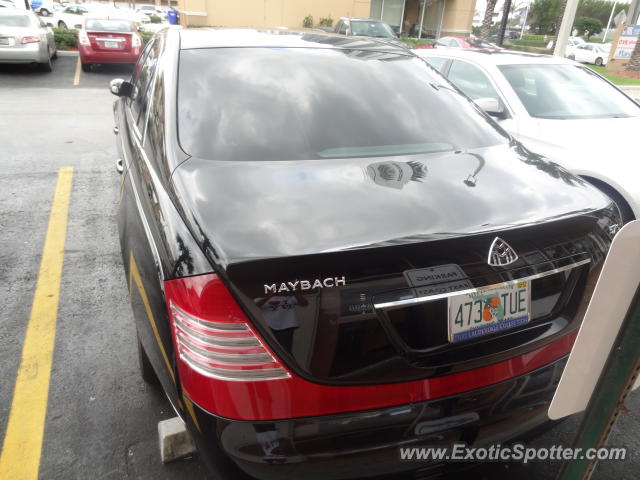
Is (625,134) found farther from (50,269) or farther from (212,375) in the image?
(50,269)

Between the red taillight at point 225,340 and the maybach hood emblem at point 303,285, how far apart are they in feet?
0.38

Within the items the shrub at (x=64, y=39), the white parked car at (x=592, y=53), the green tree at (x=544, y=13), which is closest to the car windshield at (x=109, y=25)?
the shrub at (x=64, y=39)

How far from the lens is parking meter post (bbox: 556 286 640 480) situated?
1098 millimetres

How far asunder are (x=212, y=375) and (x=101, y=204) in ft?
13.3

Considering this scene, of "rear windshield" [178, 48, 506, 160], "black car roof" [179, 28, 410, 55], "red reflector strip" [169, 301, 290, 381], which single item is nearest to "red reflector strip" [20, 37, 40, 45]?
"black car roof" [179, 28, 410, 55]

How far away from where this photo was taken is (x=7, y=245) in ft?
13.0

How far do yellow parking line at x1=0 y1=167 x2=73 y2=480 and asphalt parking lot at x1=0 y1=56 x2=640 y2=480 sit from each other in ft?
0.04

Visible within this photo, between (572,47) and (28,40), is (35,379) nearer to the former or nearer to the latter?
(28,40)

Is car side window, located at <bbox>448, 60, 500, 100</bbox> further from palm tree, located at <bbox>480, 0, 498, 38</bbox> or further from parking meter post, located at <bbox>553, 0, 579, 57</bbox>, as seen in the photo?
palm tree, located at <bbox>480, 0, 498, 38</bbox>

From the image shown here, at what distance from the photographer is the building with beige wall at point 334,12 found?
24484 mm

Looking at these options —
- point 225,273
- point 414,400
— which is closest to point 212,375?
point 225,273

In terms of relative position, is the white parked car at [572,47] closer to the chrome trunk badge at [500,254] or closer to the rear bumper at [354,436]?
the chrome trunk badge at [500,254]

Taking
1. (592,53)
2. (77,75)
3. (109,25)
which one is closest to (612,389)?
(77,75)

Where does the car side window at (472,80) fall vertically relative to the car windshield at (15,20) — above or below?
above
